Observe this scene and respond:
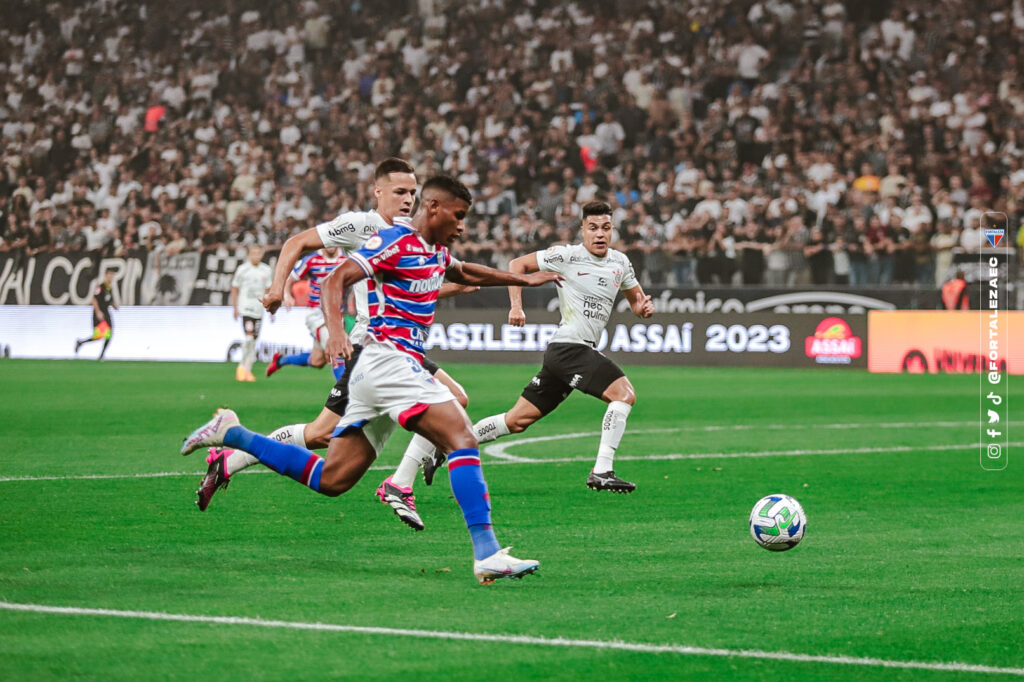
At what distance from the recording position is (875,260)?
78.1 feet

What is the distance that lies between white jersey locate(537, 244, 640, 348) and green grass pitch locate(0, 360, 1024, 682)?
1.11 m

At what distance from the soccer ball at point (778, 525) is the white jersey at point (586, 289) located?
3.55 m

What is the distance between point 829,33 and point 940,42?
7.10 ft

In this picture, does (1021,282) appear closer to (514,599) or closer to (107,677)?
(514,599)

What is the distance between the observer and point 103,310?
29.0m

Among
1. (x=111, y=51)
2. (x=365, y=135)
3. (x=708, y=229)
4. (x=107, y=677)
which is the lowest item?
(x=107, y=677)

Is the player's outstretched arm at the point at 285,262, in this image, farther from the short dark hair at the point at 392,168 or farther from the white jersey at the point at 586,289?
the white jersey at the point at 586,289

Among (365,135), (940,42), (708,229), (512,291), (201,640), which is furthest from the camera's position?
(365,135)

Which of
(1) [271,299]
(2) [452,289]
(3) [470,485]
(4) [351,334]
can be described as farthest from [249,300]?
(3) [470,485]

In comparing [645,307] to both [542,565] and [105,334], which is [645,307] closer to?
[542,565]

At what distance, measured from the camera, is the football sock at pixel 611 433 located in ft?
33.4

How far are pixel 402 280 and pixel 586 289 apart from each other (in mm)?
4231

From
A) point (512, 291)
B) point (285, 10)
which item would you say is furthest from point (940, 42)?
point (512, 291)

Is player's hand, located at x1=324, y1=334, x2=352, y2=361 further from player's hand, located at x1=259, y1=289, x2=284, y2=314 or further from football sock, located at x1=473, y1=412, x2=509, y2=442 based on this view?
football sock, located at x1=473, y1=412, x2=509, y2=442
